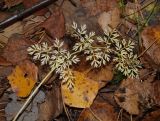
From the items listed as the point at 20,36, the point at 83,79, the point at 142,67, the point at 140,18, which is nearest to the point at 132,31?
the point at 140,18

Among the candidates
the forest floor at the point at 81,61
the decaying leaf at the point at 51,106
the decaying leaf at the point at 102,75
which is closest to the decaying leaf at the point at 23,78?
the forest floor at the point at 81,61

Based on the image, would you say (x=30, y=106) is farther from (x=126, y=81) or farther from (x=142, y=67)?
(x=142, y=67)

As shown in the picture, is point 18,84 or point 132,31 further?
point 132,31

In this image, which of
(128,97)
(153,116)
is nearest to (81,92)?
(128,97)

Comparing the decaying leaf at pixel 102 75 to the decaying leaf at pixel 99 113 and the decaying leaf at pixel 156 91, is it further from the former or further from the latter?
the decaying leaf at pixel 156 91

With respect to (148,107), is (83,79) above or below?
above

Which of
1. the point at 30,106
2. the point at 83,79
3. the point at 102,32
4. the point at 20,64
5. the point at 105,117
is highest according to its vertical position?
the point at 102,32

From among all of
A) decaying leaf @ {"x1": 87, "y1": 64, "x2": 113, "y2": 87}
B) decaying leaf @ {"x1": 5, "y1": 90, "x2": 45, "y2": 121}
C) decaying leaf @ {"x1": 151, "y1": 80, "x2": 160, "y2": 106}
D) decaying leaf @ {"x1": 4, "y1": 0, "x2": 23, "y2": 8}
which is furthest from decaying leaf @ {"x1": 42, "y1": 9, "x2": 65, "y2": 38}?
decaying leaf @ {"x1": 151, "y1": 80, "x2": 160, "y2": 106}

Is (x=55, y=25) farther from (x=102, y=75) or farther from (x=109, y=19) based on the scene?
(x=102, y=75)
